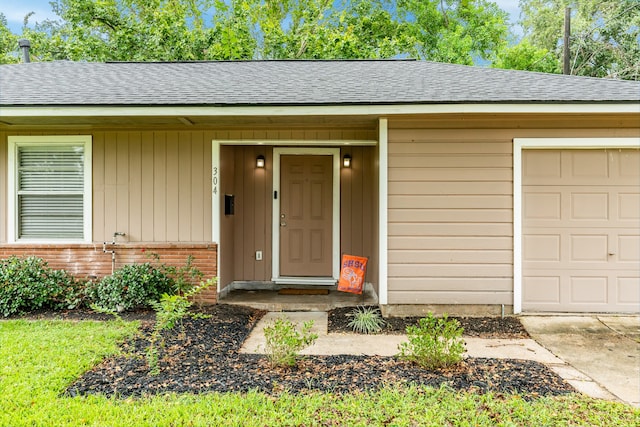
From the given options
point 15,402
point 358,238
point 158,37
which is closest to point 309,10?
point 158,37

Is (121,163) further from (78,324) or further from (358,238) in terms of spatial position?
(358,238)

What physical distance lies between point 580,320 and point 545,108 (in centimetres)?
244

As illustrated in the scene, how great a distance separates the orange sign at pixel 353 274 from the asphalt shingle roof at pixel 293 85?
223cm

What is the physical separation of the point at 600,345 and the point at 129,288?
16.8 ft

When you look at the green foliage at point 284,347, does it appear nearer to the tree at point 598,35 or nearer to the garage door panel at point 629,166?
the garage door panel at point 629,166

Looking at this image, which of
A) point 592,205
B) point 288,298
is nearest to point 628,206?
point 592,205

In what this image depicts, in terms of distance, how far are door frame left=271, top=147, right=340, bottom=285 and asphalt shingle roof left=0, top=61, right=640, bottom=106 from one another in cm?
110

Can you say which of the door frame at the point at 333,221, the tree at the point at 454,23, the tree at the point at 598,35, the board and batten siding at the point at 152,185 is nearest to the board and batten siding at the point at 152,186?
the board and batten siding at the point at 152,185

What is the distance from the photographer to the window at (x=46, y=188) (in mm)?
5418

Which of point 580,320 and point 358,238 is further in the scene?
point 358,238

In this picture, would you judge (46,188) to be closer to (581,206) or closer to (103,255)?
(103,255)

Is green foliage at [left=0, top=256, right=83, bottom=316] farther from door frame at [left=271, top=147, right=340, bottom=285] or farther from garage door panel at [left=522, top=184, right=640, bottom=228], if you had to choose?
garage door panel at [left=522, top=184, right=640, bottom=228]

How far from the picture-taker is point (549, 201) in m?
4.76

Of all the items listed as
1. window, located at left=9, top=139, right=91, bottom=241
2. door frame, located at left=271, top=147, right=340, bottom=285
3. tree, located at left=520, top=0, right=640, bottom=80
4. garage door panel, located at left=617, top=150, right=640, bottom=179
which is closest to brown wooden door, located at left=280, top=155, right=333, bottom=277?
door frame, located at left=271, top=147, right=340, bottom=285
